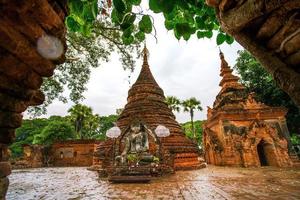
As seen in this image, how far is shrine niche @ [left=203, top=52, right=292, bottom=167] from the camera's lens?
1514 centimetres

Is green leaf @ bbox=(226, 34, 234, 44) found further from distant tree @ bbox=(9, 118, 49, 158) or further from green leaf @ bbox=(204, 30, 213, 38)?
distant tree @ bbox=(9, 118, 49, 158)

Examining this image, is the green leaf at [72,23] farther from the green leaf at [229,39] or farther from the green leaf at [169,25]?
the green leaf at [229,39]

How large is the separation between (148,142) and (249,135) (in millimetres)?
7780

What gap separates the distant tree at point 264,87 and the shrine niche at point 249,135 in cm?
450

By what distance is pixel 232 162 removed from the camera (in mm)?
15297

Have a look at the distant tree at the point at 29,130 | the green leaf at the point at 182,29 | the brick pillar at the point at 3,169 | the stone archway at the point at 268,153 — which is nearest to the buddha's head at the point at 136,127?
the stone archway at the point at 268,153

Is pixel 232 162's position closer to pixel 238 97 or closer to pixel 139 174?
pixel 238 97

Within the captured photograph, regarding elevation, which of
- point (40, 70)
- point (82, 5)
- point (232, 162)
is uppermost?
point (82, 5)

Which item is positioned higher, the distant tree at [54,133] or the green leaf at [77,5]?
the distant tree at [54,133]

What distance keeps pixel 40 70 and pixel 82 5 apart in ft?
2.81

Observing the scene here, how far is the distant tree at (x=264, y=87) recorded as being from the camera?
1998cm

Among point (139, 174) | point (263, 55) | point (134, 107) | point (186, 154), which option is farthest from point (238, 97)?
point (263, 55)

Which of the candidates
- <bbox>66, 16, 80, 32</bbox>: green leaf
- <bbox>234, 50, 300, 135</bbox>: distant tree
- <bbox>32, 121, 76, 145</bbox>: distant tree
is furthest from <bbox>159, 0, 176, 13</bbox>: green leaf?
<bbox>32, 121, 76, 145</bbox>: distant tree

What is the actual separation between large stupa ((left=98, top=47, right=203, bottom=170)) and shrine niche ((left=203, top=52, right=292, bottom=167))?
91.4 inches
